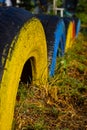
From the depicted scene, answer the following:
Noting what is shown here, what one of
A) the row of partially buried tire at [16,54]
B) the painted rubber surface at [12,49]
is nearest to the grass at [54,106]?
the row of partially buried tire at [16,54]

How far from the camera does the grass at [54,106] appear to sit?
2.12 metres

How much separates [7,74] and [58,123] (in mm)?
663

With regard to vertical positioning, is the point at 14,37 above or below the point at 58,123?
above

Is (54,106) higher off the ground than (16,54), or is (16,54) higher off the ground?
(16,54)

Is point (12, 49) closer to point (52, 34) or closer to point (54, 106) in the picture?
point (54, 106)

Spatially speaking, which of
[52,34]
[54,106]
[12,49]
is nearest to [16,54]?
[12,49]

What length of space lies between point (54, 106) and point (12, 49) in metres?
0.82

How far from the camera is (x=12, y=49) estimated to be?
68.1 inches

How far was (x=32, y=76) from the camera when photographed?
253 cm

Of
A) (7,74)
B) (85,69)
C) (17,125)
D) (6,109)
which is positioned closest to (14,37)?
(7,74)

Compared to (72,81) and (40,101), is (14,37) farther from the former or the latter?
(72,81)

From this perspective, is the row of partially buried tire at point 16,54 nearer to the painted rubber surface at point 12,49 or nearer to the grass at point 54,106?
the painted rubber surface at point 12,49

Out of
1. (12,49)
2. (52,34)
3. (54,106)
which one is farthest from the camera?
(52,34)

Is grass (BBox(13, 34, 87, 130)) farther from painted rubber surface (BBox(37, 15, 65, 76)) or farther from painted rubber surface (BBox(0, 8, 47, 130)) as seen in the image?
painted rubber surface (BBox(0, 8, 47, 130))
